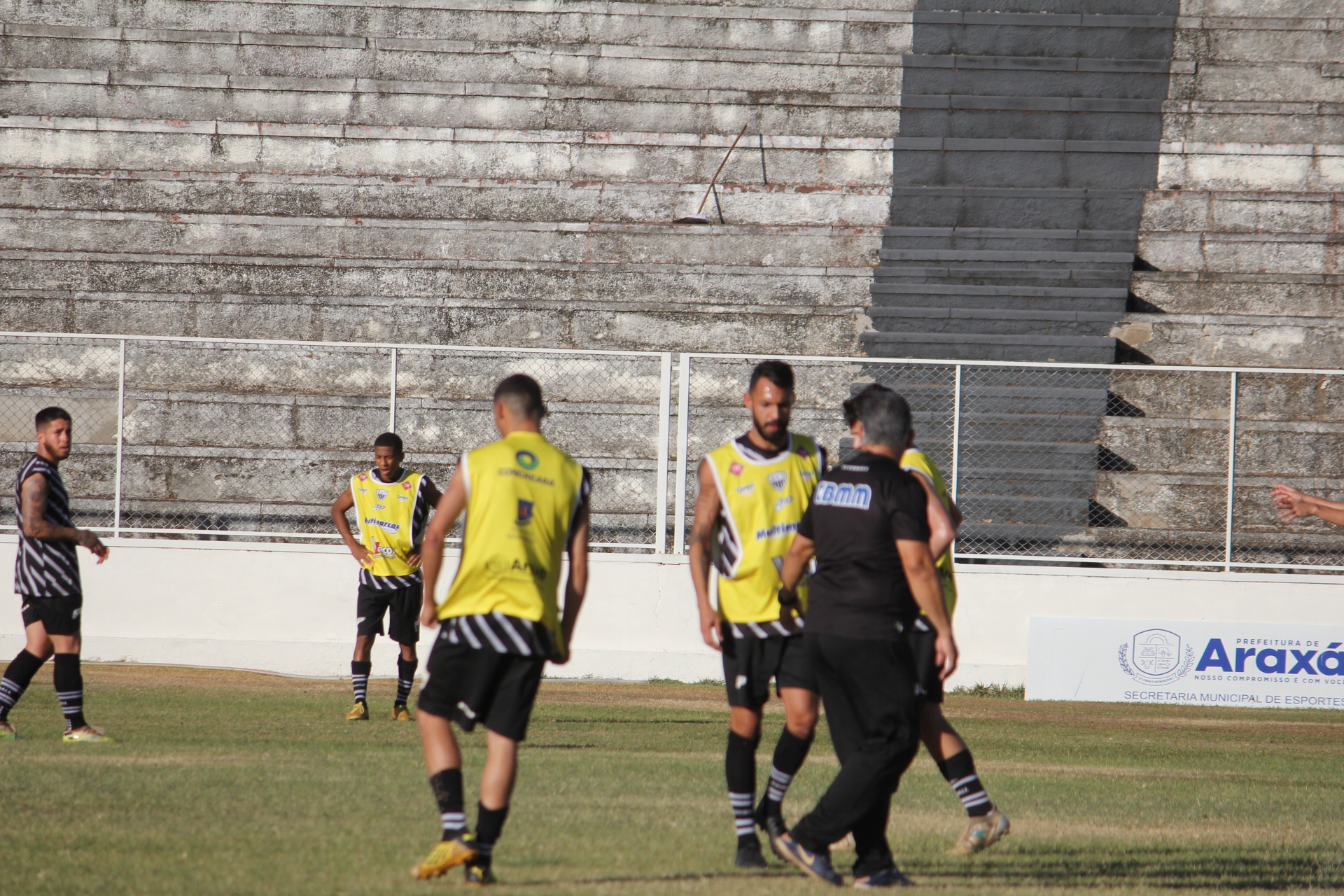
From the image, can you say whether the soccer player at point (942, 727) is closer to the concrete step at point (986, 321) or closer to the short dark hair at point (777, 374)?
the short dark hair at point (777, 374)

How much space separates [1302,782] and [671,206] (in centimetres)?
1351

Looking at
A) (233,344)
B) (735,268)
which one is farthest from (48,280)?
(735,268)

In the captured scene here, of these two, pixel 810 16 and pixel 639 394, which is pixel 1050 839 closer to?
pixel 639 394

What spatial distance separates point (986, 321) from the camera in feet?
61.2

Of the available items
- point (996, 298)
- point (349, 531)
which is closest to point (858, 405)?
point (349, 531)

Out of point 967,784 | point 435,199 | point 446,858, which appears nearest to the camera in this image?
point 446,858

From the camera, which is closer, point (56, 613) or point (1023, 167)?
point (56, 613)

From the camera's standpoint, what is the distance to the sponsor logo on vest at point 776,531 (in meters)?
6.43

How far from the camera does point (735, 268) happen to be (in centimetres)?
1945

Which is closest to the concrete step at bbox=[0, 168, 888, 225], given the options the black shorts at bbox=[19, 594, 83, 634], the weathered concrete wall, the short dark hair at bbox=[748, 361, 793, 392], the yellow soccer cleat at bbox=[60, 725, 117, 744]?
the weathered concrete wall

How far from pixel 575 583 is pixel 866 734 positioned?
1.31 m

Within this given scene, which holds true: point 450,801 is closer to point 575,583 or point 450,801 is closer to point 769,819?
point 575,583

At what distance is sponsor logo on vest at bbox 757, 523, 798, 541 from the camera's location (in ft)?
21.1

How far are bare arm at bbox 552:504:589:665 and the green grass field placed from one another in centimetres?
92
